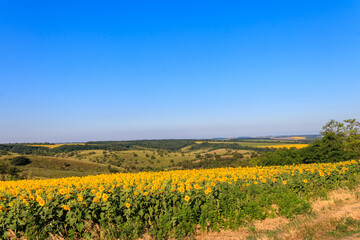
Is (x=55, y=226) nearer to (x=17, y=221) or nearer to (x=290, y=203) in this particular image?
(x=17, y=221)

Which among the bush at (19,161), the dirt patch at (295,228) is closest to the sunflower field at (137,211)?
the dirt patch at (295,228)

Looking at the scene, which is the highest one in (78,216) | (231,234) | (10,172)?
(78,216)

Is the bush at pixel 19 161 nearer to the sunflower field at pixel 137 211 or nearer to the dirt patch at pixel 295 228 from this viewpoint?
the sunflower field at pixel 137 211

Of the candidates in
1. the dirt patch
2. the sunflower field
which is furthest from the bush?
the dirt patch

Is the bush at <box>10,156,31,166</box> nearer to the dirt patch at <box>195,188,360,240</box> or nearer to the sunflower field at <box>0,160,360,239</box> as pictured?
the sunflower field at <box>0,160,360,239</box>

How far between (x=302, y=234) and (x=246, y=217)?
179cm

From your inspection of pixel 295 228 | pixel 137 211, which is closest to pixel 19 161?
pixel 137 211

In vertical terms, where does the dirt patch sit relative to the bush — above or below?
above

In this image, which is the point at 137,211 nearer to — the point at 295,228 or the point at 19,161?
the point at 295,228

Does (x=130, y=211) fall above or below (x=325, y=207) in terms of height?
above

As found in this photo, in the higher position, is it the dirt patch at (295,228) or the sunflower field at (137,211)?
the sunflower field at (137,211)

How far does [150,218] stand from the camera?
273 inches

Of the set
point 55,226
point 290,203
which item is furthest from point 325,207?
point 55,226

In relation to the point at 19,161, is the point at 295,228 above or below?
above
